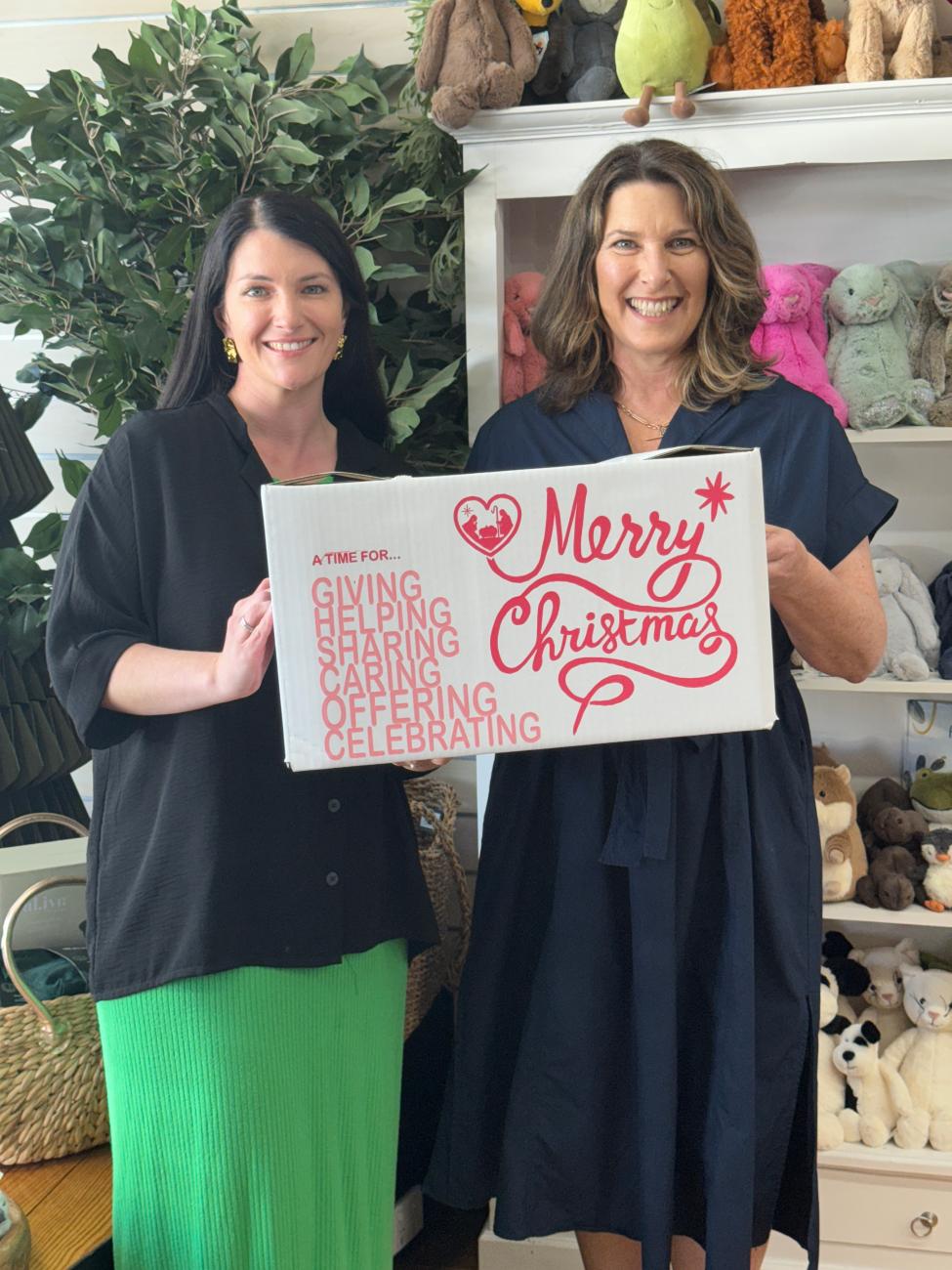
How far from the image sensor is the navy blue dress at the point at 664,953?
1.26m

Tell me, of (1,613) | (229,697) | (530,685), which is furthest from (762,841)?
(1,613)

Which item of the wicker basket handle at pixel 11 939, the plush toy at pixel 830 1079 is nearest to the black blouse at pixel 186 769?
the wicker basket handle at pixel 11 939

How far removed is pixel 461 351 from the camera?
171 centimetres

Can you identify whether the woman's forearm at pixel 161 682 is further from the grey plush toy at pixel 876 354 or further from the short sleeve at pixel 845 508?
the grey plush toy at pixel 876 354

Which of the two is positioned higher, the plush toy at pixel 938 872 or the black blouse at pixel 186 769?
the black blouse at pixel 186 769

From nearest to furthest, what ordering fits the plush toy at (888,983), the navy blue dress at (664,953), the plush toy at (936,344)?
the navy blue dress at (664,953) < the plush toy at (936,344) < the plush toy at (888,983)

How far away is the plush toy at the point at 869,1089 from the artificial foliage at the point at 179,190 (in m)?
1.05

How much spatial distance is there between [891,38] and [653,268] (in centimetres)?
62

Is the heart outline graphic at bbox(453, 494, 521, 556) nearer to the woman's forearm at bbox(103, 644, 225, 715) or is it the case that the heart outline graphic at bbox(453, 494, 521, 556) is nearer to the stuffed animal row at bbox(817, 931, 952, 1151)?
the woman's forearm at bbox(103, 644, 225, 715)

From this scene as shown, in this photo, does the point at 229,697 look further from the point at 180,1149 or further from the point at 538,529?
the point at 180,1149

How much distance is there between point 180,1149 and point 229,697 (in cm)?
45

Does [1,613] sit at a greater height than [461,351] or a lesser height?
lesser

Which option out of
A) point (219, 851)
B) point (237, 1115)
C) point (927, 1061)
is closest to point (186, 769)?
point (219, 851)

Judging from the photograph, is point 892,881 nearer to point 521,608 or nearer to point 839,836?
point 839,836
